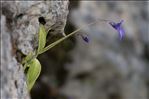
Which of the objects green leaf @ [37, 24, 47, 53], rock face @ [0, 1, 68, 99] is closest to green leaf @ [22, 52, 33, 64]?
rock face @ [0, 1, 68, 99]

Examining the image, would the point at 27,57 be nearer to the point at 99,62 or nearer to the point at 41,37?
the point at 41,37

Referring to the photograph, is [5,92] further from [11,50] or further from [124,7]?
[124,7]

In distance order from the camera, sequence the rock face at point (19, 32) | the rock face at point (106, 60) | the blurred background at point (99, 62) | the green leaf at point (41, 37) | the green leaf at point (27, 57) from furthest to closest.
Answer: the rock face at point (106, 60) < the blurred background at point (99, 62) < the green leaf at point (41, 37) < the green leaf at point (27, 57) < the rock face at point (19, 32)

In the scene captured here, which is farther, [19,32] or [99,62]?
[99,62]

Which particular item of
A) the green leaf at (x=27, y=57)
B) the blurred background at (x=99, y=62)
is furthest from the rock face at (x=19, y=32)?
the blurred background at (x=99, y=62)

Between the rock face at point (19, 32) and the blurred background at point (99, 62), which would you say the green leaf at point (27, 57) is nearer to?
the rock face at point (19, 32)

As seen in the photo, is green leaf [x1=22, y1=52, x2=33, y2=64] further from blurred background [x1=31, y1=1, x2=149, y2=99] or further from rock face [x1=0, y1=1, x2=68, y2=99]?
blurred background [x1=31, y1=1, x2=149, y2=99]

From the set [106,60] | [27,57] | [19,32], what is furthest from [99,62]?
[19,32]
